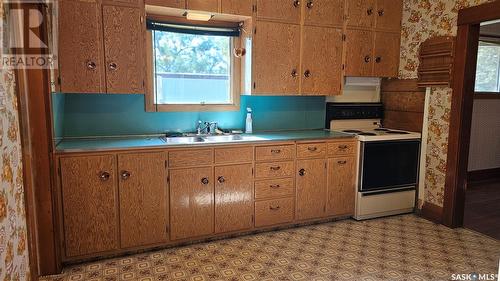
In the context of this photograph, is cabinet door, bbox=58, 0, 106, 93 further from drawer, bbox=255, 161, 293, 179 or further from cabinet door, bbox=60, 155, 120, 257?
drawer, bbox=255, 161, 293, 179

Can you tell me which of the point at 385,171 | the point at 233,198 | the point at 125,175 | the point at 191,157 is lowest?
the point at 233,198

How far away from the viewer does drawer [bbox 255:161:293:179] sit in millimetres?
3137

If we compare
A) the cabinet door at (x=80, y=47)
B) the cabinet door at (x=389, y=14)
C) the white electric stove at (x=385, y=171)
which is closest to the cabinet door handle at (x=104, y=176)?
the cabinet door at (x=80, y=47)

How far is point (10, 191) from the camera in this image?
1181mm

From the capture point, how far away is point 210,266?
103 inches

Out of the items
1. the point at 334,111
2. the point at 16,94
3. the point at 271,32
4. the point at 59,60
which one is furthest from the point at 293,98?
the point at 16,94

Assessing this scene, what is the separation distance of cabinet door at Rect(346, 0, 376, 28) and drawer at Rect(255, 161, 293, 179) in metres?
1.64

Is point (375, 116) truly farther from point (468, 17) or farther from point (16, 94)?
point (16, 94)

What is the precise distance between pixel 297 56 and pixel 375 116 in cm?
144

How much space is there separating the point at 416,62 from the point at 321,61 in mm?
1098

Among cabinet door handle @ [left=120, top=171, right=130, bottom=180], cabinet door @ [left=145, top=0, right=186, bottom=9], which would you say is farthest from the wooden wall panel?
cabinet door handle @ [left=120, top=171, right=130, bottom=180]

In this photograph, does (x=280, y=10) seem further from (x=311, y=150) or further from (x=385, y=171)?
(x=385, y=171)

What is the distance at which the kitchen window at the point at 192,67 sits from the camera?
3.20 metres

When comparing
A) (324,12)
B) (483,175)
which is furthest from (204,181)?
(483,175)
